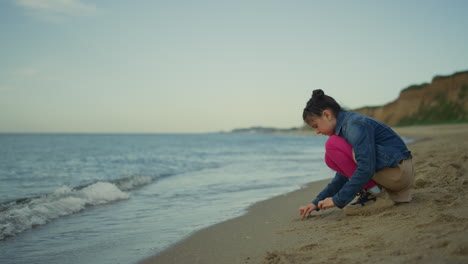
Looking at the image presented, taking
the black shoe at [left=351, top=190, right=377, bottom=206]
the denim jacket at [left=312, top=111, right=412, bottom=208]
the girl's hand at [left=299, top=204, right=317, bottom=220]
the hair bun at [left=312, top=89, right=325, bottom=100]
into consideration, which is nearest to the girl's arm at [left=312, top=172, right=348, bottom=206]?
the girl's hand at [left=299, top=204, right=317, bottom=220]

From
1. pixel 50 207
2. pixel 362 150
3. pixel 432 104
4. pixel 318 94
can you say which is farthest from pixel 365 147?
pixel 432 104

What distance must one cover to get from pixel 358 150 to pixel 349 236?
689mm

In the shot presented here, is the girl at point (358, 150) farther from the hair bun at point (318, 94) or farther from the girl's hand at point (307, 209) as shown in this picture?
the girl's hand at point (307, 209)

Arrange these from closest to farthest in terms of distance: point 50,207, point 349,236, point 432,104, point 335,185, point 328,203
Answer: point 349,236 → point 328,203 → point 335,185 → point 50,207 → point 432,104

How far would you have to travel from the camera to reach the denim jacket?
277cm

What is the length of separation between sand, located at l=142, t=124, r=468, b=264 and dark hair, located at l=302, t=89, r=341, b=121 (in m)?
1.03

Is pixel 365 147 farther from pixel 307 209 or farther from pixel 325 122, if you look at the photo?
pixel 307 209

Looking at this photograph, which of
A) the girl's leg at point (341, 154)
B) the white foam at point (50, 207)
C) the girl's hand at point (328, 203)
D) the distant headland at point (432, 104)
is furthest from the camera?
the distant headland at point (432, 104)

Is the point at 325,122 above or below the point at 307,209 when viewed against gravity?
above

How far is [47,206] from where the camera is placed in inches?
213

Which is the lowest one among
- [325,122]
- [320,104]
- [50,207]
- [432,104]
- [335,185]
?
[50,207]

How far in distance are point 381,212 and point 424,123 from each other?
5394 centimetres

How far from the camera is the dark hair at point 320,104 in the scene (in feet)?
9.80

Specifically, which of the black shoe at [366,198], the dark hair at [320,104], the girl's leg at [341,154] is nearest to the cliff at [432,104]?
the black shoe at [366,198]
